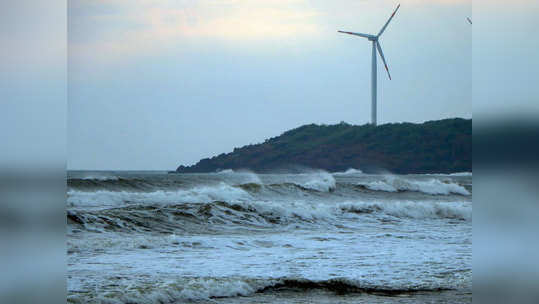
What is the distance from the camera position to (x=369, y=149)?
170 feet

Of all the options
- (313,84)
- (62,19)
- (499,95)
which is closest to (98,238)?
(62,19)

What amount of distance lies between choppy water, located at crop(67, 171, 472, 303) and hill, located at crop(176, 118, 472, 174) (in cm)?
3643

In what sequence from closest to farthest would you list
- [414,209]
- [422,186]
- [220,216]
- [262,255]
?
[262,255] → [220,216] → [414,209] → [422,186]

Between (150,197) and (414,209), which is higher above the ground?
(150,197)

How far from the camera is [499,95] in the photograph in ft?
3.85

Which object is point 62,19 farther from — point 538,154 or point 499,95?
point 538,154

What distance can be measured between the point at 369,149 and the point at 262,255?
47.0 meters

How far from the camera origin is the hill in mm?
48656

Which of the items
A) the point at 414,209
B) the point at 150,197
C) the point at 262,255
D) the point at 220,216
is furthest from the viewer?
the point at 150,197

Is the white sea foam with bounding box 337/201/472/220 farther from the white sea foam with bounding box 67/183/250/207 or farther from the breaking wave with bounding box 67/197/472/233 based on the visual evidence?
the white sea foam with bounding box 67/183/250/207

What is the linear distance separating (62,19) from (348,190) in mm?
18461

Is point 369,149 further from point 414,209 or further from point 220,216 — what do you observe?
point 220,216

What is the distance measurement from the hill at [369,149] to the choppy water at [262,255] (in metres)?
36.4

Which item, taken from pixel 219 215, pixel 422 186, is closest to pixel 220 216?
pixel 219 215
